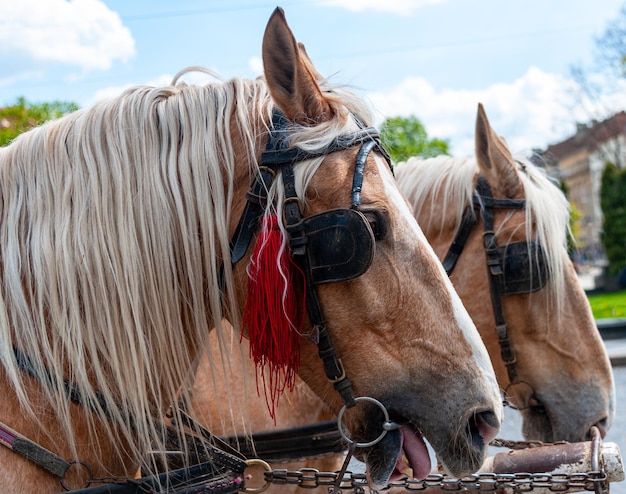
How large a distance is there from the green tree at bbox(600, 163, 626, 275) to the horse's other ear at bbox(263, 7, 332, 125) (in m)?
20.7

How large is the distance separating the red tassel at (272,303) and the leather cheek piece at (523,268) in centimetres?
157

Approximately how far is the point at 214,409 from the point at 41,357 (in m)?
0.96

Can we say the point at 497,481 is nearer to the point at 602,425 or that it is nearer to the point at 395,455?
the point at 395,455

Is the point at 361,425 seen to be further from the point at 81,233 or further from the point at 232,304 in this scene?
the point at 81,233

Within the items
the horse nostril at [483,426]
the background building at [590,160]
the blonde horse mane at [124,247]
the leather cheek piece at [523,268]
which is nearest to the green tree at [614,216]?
the background building at [590,160]

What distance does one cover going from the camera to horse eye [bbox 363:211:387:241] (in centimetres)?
153

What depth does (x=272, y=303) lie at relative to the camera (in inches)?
59.7

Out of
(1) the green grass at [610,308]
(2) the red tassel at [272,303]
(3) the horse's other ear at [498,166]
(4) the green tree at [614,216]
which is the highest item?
(3) the horse's other ear at [498,166]

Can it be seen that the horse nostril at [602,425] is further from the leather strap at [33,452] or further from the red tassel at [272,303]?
the leather strap at [33,452]

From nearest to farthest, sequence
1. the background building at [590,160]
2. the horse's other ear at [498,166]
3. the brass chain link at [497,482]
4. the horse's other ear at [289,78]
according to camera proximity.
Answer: the horse's other ear at [289,78] < the brass chain link at [497,482] < the horse's other ear at [498,166] < the background building at [590,160]

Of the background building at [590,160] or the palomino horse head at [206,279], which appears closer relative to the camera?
the palomino horse head at [206,279]

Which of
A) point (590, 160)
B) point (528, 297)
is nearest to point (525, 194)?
point (528, 297)

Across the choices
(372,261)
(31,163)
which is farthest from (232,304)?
(31,163)

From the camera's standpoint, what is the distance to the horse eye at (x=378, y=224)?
5.03 feet
